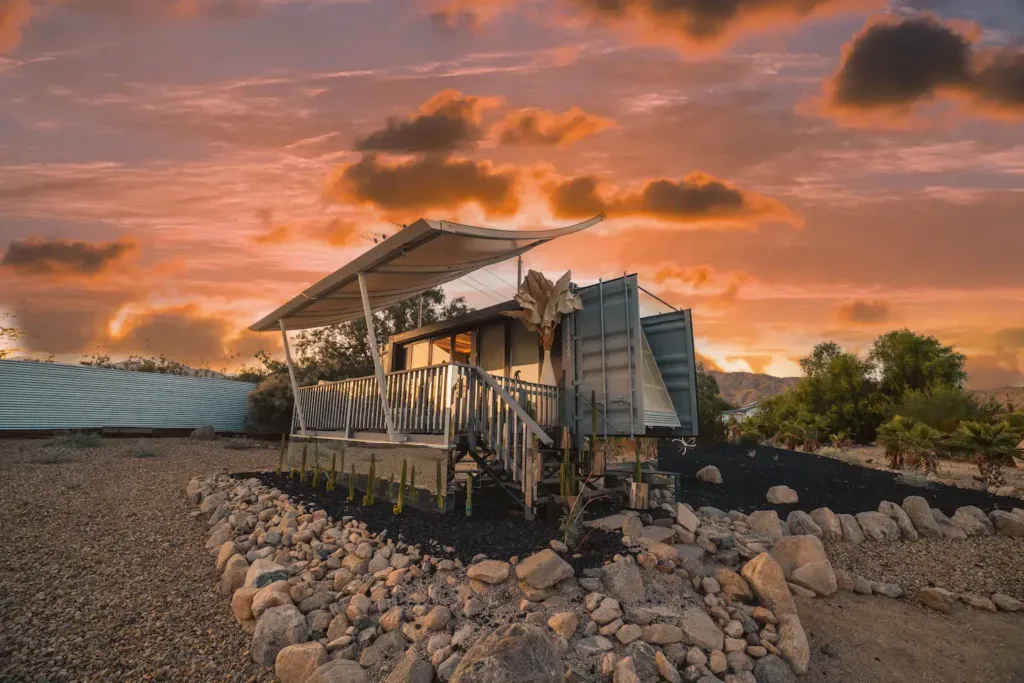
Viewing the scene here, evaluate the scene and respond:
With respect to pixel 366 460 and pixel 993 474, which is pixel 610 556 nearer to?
pixel 366 460

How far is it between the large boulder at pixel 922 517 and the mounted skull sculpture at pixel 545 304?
22.2ft

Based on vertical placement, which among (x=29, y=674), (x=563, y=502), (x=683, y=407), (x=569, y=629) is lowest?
(x=29, y=674)

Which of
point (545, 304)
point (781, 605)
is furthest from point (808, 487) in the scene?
point (545, 304)

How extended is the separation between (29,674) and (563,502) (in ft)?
19.8

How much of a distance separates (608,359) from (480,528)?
3.87m

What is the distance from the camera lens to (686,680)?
468 centimetres

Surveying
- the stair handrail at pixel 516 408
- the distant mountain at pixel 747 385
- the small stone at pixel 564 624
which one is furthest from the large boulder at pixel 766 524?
the distant mountain at pixel 747 385

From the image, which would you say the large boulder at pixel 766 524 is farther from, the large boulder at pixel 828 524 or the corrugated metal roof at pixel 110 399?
the corrugated metal roof at pixel 110 399

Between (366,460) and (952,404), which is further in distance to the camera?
(952,404)

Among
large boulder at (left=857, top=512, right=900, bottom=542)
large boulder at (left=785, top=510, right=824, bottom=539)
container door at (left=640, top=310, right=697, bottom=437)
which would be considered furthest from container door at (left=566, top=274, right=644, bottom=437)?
large boulder at (left=857, top=512, right=900, bottom=542)

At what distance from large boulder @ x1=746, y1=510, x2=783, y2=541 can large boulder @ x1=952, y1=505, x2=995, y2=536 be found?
3165mm

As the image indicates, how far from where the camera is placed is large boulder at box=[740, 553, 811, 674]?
205 inches

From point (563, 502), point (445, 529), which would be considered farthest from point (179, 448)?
point (563, 502)

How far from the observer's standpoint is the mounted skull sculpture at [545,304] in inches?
378
